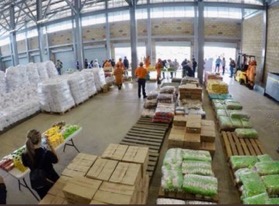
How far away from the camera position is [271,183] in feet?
12.2

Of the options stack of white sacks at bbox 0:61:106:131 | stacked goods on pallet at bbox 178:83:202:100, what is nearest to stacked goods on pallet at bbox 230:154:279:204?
stacked goods on pallet at bbox 178:83:202:100

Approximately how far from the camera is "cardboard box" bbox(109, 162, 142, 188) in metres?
3.23

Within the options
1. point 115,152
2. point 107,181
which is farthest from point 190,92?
point 107,181

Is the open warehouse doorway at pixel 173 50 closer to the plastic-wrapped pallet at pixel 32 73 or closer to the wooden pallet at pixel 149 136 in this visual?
the plastic-wrapped pallet at pixel 32 73

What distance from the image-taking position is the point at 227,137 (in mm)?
6043

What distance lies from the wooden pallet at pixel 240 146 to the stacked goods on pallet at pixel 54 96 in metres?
5.88

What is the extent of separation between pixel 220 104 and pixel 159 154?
3.70m

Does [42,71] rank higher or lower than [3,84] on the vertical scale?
higher

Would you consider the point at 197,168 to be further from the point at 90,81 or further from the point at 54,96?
the point at 90,81

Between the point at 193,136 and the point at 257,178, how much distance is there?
1.77 meters

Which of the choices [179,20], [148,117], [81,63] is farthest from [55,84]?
[179,20]

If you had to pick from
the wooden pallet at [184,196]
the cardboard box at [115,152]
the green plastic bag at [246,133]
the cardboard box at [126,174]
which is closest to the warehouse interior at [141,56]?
the wooden pallet at [184,196]

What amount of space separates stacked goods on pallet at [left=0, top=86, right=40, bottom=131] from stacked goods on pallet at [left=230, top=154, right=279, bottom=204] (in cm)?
684

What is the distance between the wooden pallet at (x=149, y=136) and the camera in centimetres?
571
